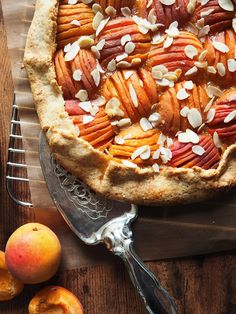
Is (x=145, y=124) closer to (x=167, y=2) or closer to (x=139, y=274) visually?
(x=167, y=2)

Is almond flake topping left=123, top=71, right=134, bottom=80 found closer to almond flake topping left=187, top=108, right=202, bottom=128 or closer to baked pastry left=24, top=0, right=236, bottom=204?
baked pastry left=24, top=0, right=236, bottom=204

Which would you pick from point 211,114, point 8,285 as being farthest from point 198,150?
point 8,285

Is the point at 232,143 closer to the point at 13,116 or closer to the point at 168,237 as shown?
the point at 168,237

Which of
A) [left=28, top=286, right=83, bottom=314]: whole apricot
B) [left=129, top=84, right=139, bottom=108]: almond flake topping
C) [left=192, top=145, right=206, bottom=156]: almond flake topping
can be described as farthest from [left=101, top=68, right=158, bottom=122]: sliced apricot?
[left=28, top=286, right=83, bottom=314]: whole apricot

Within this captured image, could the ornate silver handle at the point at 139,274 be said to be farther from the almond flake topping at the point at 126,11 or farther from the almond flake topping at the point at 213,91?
the almond flake topping at the point at 126,11

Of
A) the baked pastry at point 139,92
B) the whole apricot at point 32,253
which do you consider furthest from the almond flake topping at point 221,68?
the whole apricot at point 32,253
